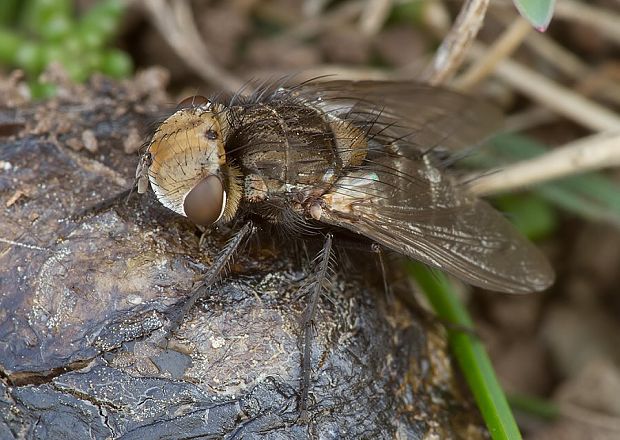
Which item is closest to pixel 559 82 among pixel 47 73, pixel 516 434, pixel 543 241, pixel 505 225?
pixel 543 241

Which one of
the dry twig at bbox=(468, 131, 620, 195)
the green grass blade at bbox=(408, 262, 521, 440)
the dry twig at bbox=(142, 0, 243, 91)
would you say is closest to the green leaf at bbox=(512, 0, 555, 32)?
the dry twig at bbox=(468, 131, 620, 195)

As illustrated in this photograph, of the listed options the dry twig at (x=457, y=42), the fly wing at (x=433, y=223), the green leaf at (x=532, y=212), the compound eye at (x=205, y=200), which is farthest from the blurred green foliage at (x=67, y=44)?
the green leaf at (x=532, y=212)

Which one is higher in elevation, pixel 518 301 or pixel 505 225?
pixel 505 225

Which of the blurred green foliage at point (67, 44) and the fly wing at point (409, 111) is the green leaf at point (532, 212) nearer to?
the fly wing at point (409, 111)

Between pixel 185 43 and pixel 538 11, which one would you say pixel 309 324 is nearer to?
pixel 538 11

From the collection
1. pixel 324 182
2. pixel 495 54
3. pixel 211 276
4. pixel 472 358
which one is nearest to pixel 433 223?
pixel 324 182

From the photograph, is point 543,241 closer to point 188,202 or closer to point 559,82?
point 559,82
